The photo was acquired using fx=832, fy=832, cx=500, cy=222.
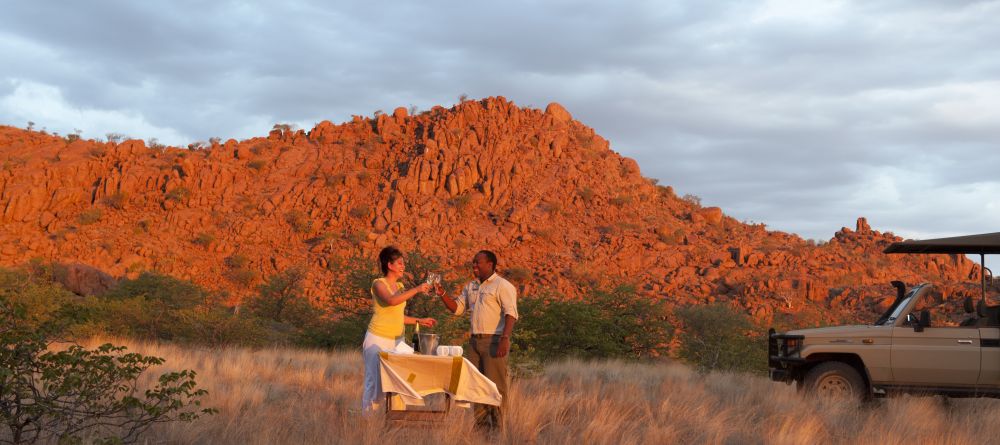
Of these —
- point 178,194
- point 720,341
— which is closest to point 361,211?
point 178,194

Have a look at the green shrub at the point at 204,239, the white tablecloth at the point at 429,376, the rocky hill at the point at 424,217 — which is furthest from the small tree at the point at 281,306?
the white tablecloth at the point at 429,376

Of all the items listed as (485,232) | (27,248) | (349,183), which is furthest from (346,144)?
(27,248)

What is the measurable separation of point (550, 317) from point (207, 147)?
41059 mm

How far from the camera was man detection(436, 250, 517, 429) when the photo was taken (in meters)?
8.04

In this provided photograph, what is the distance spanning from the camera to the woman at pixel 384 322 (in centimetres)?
766

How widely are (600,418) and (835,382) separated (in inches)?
179

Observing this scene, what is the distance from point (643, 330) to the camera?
28953 millimetres

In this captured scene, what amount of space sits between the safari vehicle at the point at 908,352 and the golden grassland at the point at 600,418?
1.03 ft

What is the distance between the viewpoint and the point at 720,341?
1098 inches

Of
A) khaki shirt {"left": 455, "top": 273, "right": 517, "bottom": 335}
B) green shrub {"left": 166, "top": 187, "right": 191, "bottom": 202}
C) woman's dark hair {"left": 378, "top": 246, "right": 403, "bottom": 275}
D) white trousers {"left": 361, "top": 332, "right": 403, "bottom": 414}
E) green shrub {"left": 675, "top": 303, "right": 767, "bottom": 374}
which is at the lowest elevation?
green shrub {"left": 675, "top": 303, "right": 767, "bottom": 374}

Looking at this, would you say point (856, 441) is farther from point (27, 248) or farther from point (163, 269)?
point (27, 248)

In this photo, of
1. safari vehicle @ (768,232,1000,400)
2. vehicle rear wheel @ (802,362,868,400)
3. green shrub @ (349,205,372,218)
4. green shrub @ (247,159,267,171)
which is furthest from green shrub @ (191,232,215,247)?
vehicle rear wheel @ (802,362,868,400)

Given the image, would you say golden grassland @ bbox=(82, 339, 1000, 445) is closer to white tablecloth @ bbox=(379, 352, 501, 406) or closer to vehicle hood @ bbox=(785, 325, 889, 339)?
white tablecloth @ bbox=(379, 352, 501, 406)

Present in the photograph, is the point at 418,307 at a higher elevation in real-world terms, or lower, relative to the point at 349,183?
lower
